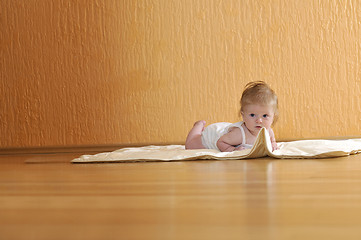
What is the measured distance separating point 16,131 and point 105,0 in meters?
0.96

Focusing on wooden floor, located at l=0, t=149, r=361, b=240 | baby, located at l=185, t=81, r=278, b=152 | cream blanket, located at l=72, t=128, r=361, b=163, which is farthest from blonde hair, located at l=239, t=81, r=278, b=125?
wooden floor, located at l=0, t=149, r=361, b=240

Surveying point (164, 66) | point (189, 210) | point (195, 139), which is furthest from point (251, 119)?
point (189, 210)

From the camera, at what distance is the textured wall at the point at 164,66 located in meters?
2.56

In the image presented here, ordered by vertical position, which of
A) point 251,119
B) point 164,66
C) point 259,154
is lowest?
point 259,154

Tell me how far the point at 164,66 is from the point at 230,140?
1.05 meters

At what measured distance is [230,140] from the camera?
172cm

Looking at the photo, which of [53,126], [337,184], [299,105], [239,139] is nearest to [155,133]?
[53,126]

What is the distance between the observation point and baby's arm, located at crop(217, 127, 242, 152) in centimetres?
171

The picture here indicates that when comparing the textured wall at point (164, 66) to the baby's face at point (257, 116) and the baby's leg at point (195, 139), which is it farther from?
the baby's face at point (257, 116)

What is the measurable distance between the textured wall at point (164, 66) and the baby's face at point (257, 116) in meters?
0.89

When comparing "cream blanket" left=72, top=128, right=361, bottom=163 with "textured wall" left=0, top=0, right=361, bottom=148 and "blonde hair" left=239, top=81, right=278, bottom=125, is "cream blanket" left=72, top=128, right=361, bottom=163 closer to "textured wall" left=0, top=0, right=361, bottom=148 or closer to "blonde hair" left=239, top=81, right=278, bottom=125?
"blonde hair" left=239, top=81, right=278, bottom=125

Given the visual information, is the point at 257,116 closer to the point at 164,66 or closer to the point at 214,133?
the point at 214,133

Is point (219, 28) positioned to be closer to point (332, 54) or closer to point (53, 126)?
point (332, 54)

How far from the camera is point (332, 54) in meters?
2.56
